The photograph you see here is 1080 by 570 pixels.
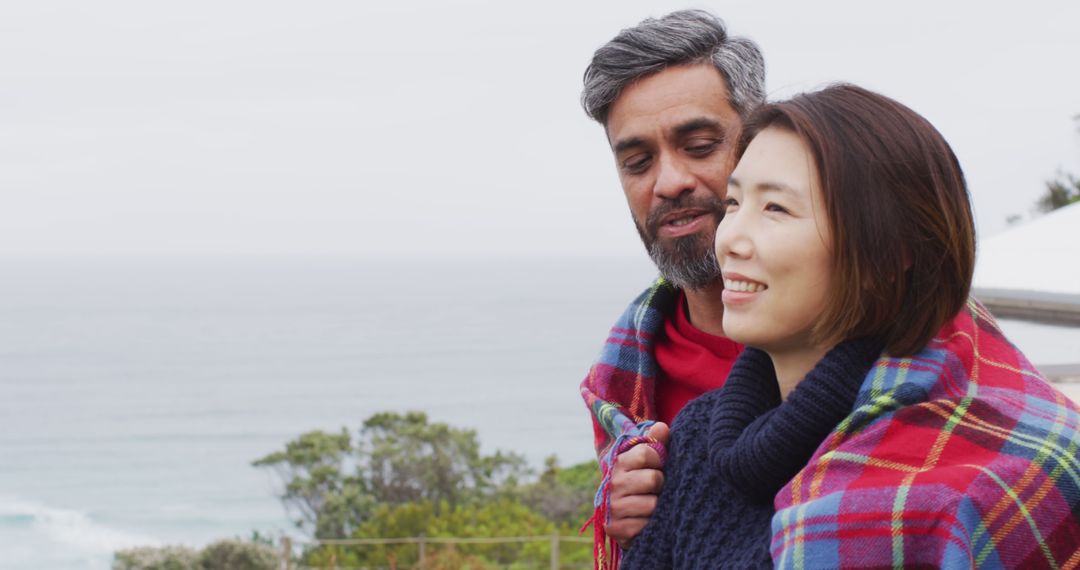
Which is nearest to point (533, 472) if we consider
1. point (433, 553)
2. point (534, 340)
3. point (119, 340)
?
point (433, 553)

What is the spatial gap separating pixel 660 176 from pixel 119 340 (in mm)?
83554

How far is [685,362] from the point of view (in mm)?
2047

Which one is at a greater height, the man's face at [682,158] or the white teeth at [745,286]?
the man's face at [682,158]

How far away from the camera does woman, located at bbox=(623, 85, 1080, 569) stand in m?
1.16

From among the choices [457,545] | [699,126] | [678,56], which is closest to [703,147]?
[699,126]

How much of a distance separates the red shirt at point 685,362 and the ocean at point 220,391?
10.9 meters

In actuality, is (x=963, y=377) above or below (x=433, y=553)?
above

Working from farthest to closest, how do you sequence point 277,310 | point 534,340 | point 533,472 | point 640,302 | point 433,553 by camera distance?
point 277,310 < point 534,340 < point 533,472 < point 433,553 < point 640,302

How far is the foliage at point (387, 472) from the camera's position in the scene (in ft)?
71.7

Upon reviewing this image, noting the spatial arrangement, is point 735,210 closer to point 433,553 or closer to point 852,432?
point 852,432

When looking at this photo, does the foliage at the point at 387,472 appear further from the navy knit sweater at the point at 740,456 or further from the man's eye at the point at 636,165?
the navy knit sweater at the point at 740,456

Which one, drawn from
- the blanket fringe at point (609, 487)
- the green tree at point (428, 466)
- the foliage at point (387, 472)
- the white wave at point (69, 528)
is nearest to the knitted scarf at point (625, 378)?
the blanket fringe at point (609, 487)

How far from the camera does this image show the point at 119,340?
80.5 m

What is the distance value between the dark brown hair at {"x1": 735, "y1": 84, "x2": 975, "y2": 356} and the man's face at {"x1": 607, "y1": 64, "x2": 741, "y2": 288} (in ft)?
2.22
